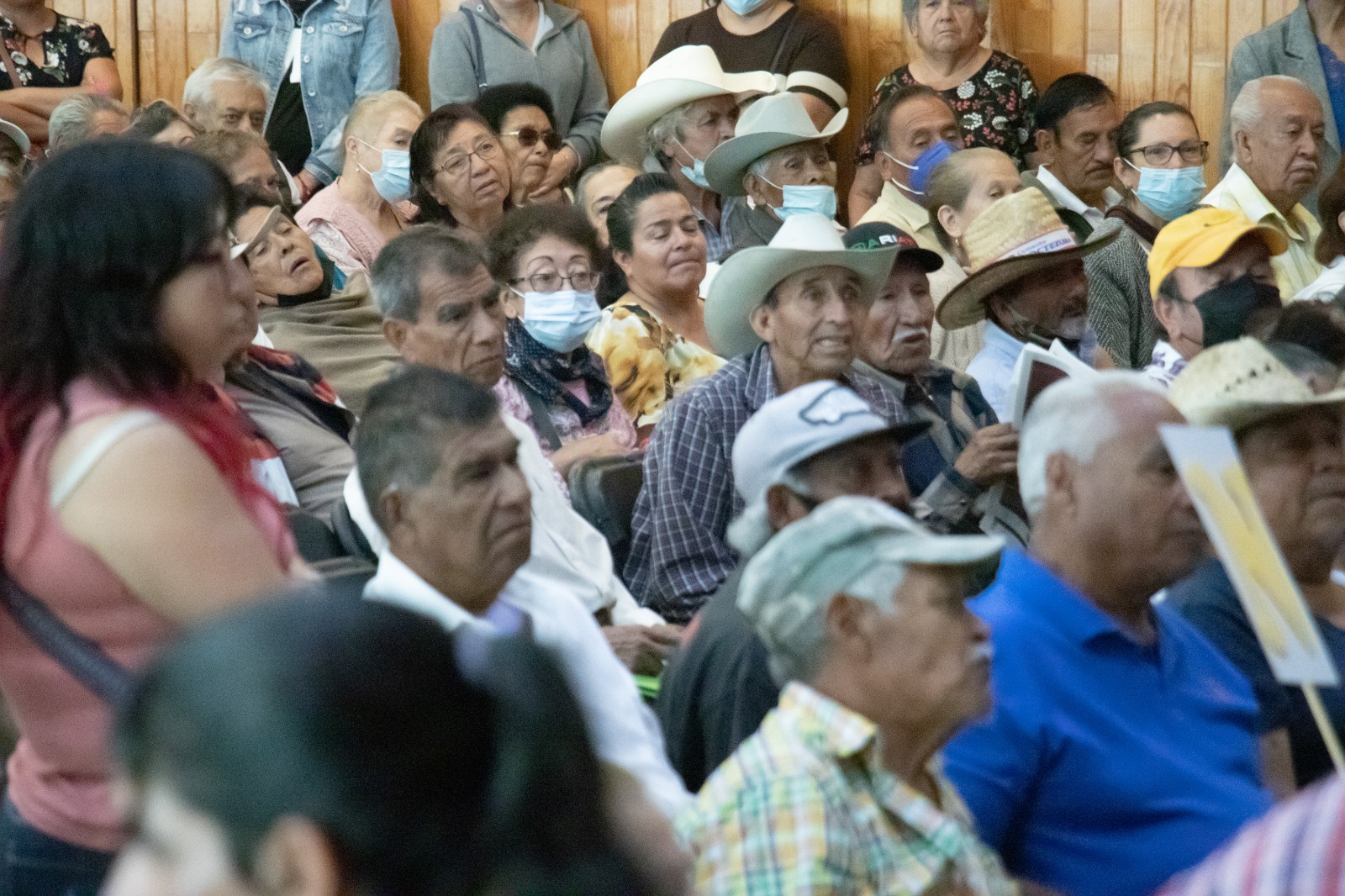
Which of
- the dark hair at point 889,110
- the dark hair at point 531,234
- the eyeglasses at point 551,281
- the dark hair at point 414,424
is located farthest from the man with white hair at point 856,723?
the dark hair at point 889,110

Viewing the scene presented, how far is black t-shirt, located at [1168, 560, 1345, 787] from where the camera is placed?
2643mm

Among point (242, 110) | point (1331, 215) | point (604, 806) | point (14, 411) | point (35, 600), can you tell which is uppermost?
point (604, 806)

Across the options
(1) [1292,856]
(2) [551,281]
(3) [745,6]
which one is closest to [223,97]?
(3) [745,6]

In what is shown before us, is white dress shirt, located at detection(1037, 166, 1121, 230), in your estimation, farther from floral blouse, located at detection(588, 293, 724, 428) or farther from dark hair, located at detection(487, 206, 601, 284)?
dark hair, located at detection(487, 206, 601, 284)

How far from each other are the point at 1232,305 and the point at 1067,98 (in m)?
2.46

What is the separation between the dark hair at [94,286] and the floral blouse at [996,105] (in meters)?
5.05

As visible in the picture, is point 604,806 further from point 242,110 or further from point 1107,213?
point 242,110

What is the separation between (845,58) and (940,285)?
2266 mm

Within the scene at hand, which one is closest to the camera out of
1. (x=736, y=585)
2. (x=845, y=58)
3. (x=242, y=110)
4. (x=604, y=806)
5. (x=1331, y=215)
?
(x=604, y=806)

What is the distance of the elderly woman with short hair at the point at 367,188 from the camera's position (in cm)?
574

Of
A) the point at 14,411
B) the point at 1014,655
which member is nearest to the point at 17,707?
the point at 14,411

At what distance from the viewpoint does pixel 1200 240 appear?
15.3ft

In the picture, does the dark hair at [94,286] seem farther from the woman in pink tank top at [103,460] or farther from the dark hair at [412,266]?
the dark hair at [412,266]

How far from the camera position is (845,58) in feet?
24.2
